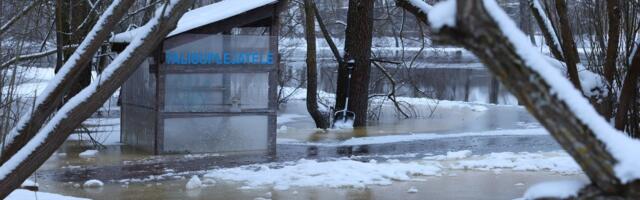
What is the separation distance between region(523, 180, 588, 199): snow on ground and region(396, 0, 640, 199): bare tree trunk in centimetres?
7

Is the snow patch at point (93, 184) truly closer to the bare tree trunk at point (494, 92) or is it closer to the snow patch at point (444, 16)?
the snow patch at point (444, 16)

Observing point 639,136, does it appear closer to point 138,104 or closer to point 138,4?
point 138,104

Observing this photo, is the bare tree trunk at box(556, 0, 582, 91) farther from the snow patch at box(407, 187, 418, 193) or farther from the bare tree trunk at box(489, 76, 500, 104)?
the bare tree trunk at box(489, 76, 500, 104)

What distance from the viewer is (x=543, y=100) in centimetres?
268

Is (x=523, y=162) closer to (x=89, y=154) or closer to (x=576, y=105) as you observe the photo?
(x=89, y=154)

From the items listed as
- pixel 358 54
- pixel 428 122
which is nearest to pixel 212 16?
pixel 358 54

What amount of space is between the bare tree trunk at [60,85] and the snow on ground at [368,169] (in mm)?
4027

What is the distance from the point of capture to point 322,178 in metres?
9.45

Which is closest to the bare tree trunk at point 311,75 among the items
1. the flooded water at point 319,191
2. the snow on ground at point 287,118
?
the snow on ground at point 287,118

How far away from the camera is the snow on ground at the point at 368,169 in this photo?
9.30 m

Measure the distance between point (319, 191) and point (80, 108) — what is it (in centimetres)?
424

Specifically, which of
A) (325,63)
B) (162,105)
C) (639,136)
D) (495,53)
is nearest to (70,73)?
(495,53)

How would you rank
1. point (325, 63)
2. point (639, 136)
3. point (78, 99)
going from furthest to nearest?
1. point (325, 63)
2. point (639, 136)
3. point (78, 99)

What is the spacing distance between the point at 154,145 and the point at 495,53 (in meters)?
9.35
